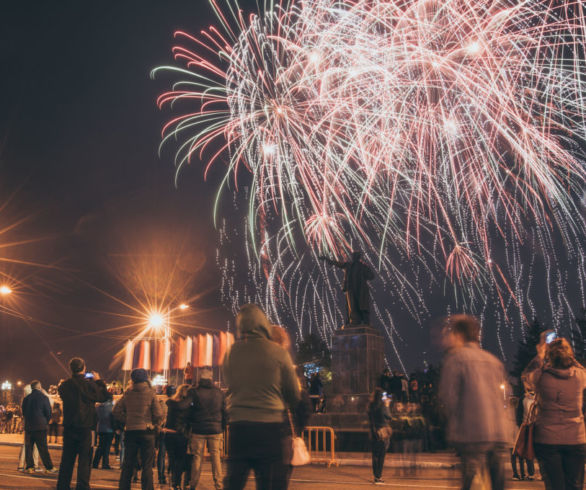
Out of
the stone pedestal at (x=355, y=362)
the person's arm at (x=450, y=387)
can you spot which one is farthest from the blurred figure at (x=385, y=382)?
the person's arm at (x=450, y=387)

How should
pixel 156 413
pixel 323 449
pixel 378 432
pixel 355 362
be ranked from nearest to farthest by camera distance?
pixel 156 413 → pixel 378 432 → pixel 323 449 → pixel 355 362

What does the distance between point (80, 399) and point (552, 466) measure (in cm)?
596

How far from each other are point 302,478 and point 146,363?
39.3 metres

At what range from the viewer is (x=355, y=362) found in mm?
20000

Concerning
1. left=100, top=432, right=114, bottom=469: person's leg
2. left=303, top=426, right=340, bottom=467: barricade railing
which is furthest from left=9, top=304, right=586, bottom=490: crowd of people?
left=303, top=426, right=340, bottom=467: barricade railing

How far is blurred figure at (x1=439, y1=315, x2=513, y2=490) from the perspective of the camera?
17.3ft

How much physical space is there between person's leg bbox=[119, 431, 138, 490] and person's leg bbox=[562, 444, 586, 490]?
5.03 meters

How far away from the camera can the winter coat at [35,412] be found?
41.0 ft

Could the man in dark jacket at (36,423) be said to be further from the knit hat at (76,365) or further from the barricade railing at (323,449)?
the barricade railing at (323,449)

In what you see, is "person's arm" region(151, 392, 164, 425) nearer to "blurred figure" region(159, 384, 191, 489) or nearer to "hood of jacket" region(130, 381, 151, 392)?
"hood of jacket" region(130, 381, 151, 392)

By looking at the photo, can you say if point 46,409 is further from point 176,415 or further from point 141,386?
point 141,386

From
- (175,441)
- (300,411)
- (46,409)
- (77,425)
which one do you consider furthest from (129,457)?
(46,409)

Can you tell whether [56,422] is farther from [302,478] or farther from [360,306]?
[302,478]

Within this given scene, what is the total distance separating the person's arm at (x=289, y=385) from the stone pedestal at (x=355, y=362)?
15.3 m
